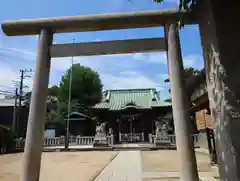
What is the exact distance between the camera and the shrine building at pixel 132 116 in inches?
992

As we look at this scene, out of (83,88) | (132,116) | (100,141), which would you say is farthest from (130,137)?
(83,88)

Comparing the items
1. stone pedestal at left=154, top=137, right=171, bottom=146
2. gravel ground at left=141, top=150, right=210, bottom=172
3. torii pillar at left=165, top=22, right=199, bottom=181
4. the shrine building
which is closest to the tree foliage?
torii pillar at left=165, top=22, right=199, bottom=181

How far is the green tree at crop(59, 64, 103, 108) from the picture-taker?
42469 mm

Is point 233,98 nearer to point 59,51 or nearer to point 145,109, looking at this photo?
point 59,51

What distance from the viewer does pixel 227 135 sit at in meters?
3.06

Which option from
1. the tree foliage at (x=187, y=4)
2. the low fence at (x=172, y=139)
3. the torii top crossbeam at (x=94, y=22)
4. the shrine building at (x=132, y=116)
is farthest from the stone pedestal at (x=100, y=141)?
the tree foliage at (x=187, y=4)

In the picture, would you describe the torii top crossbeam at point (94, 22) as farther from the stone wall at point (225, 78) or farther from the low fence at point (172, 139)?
the low fence at point (172, 139)

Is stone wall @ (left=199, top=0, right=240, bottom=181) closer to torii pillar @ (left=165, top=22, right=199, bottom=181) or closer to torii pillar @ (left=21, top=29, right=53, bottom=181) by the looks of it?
torii pillar @ (left=165, top=22, right=199, bottom=181)

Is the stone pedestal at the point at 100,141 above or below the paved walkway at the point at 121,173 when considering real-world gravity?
above

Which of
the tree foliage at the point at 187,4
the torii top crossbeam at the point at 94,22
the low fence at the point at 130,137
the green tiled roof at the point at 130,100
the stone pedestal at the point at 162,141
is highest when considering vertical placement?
the green tiled roof at the point at 130,100

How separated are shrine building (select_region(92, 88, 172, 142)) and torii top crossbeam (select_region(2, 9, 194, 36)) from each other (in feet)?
64.0

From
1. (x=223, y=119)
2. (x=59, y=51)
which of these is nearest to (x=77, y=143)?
(x=59, y=51)

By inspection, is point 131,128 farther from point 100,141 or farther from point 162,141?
point 162,141

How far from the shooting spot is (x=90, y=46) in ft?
18.6
